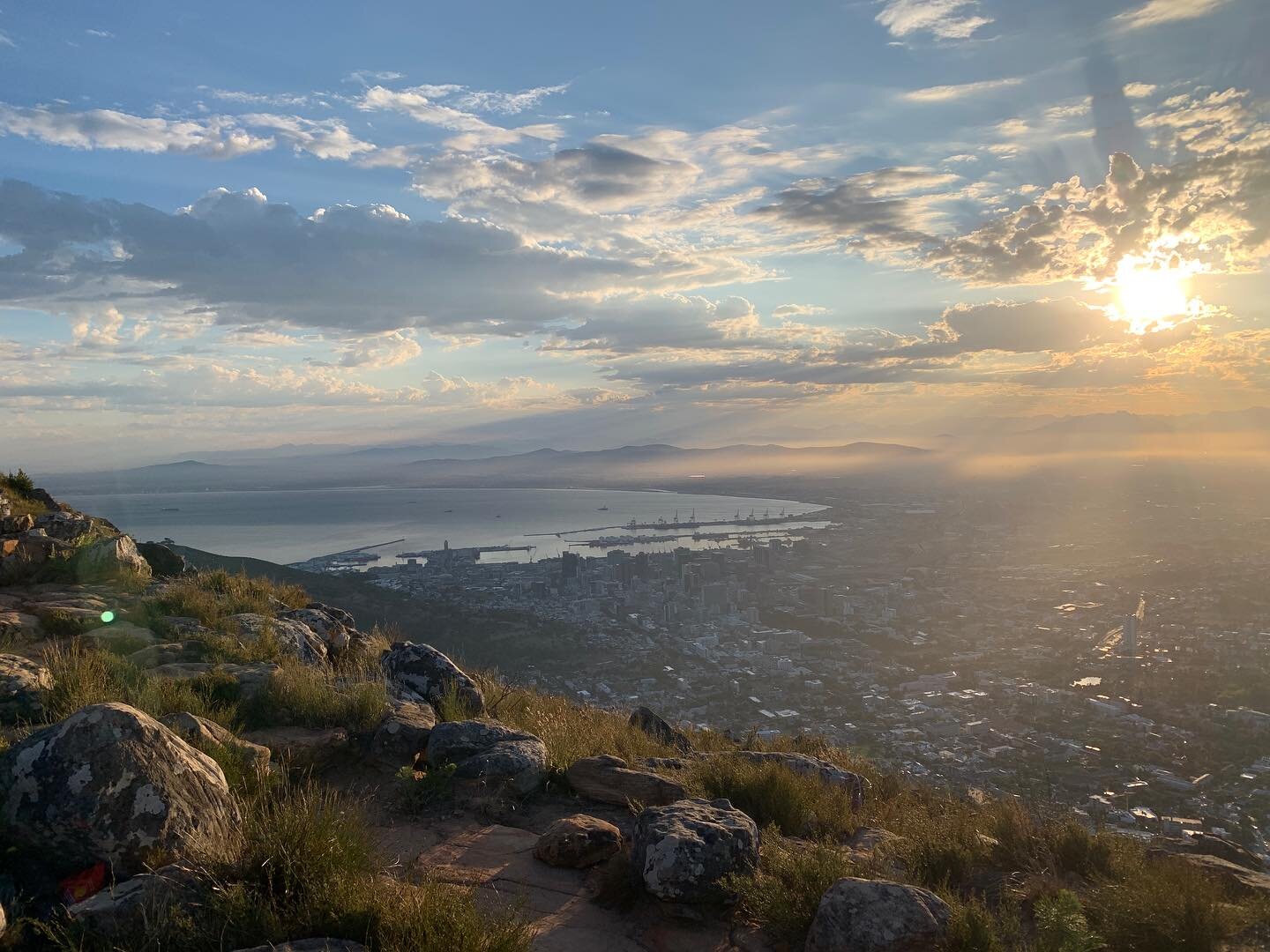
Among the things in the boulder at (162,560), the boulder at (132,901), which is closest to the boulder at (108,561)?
the boulder at (162,560)

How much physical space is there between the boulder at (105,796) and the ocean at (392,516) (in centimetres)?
5030

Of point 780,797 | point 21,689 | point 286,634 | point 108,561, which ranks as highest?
point 108,561

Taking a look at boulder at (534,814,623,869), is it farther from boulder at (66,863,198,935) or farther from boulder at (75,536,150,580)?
boulder at (75,536,150,580)

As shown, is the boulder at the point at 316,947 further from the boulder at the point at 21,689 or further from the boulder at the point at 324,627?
the boulder at the point at 324,627

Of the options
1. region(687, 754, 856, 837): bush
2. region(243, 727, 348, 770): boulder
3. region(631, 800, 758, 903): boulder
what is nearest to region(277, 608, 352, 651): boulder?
region(243, 727, 348, 770): boulder

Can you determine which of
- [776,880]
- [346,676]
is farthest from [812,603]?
[776,880]

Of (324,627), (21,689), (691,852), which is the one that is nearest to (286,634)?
(324,627)

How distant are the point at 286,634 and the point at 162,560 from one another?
662cm

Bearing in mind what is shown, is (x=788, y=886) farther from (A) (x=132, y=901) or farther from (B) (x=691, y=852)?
(A) (x=132, y=901)

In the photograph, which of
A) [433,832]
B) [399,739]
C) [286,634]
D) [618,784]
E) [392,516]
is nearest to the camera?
[433,832]

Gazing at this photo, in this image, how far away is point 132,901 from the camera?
154 inches

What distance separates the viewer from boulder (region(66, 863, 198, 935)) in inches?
150

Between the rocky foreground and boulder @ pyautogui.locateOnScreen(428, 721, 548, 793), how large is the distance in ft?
0.09

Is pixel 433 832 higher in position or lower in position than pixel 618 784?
higher
